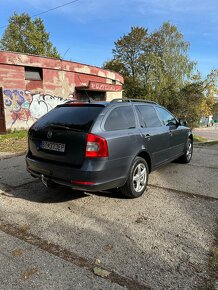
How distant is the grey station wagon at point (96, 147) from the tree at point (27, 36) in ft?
121

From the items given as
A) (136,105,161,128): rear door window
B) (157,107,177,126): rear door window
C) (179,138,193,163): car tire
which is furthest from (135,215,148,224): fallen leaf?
(179,138,193,163): car tire

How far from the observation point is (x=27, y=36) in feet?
124

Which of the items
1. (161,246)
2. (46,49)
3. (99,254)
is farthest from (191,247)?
(46,49)

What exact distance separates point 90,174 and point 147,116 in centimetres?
204

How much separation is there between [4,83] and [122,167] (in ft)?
39.2

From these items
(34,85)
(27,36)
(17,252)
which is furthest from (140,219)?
(27,36)

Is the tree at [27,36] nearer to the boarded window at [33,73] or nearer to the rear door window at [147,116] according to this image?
the boarded window at [33,73]

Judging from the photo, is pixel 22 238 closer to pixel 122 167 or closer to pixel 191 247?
pixel 122 167

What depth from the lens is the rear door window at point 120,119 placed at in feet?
13.4

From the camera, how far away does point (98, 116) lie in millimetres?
3977

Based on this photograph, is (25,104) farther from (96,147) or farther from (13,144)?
(96,147)

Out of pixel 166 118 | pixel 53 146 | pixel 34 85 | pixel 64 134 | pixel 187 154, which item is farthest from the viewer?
pixel 34 85

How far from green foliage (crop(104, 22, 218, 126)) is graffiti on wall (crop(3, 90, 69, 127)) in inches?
695

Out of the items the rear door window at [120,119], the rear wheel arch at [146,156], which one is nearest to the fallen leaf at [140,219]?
the rear wheel arch at [146,156]
